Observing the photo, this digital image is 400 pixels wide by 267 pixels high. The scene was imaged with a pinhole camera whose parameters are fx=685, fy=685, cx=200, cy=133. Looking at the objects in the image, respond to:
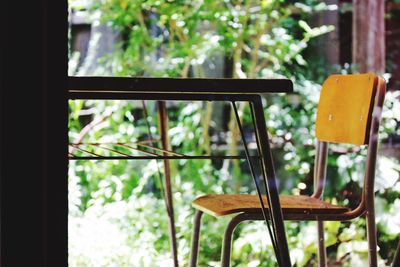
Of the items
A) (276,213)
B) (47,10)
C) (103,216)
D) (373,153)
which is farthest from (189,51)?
(47,10)

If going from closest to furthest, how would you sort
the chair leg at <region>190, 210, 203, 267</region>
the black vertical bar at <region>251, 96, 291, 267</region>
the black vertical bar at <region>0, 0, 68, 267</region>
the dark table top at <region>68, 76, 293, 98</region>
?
the black vertical bar at <region>0, 0, 68, 267</region> < the dark table top at <region>68, 76, 293, 98</region> < the black vertical bar at <region>251, 96, 291, 267</region> < the chair leg at <region>190, 210, 203, 267</region>

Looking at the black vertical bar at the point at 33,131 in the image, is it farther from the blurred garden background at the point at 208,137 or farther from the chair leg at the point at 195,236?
the blurred garden background at the point at 208,137

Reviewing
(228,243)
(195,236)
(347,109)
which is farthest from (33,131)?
(347,109)

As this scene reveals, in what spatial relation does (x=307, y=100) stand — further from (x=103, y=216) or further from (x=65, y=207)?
(x=65, y=207)

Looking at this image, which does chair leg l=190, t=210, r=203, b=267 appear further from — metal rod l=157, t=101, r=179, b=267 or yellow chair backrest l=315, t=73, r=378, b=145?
yellow chair backrest l=315, t=73, r=378, b=145

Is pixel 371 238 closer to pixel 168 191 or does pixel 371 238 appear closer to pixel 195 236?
pixel 195 236

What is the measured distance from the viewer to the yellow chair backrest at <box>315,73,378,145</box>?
187 cm

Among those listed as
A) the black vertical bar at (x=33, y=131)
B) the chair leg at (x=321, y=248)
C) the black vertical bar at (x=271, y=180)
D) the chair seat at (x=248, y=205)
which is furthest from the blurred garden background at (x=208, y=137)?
the black vertical bar at (x=33, y=131)

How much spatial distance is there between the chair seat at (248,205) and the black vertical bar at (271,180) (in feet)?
1.10

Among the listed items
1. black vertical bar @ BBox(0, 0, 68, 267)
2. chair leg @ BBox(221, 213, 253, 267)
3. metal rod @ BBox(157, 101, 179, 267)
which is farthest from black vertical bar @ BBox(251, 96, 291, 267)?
metal rod @ BBox(157, 101, 179, 267)

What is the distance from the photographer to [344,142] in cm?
197

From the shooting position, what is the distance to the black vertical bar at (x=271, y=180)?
137cm

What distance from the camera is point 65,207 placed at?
1070mm

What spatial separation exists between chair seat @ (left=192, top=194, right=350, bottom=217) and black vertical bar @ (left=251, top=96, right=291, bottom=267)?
0.34m
